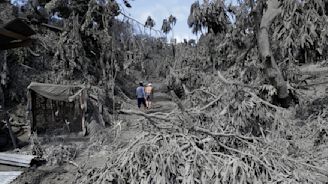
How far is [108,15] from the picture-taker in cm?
1396

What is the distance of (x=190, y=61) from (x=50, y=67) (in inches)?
344

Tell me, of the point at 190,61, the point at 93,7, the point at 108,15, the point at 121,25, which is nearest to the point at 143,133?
the point at 121,25

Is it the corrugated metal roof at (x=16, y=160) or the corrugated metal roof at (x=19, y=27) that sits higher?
the corrugated metal roof at (x=19, y=27)

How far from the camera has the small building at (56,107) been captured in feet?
47.9

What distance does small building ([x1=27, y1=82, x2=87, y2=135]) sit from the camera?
14.6 meters

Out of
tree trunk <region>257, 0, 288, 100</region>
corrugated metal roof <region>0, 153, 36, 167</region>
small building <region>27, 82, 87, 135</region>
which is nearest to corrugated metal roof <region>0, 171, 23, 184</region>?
corrugated metal roof <region>0, 153, 36, 167</region>

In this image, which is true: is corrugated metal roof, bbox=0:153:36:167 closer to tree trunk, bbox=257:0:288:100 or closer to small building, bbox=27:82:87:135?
small building, bbox=27:82:87:135

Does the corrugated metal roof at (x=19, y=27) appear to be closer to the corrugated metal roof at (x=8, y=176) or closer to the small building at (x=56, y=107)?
the corrugated metal roof at (x=8, y=176)

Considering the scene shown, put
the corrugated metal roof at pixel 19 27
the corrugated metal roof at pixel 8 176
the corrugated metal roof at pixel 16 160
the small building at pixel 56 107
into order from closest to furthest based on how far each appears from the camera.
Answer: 1. the corrugated metal roof at pixel 8 176
2. the corrugated metal roof at pixel 19 27
3. the corrugated metal roof at pixel 16 160
4. the small building at pixel 56 107

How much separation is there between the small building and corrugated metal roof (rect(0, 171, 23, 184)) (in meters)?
5.50

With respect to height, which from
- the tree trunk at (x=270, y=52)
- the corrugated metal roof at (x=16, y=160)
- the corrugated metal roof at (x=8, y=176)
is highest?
the tree trunk at (x=270, y=52)

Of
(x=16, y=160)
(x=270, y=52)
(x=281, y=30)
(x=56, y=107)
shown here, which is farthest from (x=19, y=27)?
(x=56, y=107)

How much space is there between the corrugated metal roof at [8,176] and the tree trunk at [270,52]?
644 centimetres

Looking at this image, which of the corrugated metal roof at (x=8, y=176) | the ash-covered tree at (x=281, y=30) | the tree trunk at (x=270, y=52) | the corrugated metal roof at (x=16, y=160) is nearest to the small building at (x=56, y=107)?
the corrugated metal roof at (x=16, y=160)
